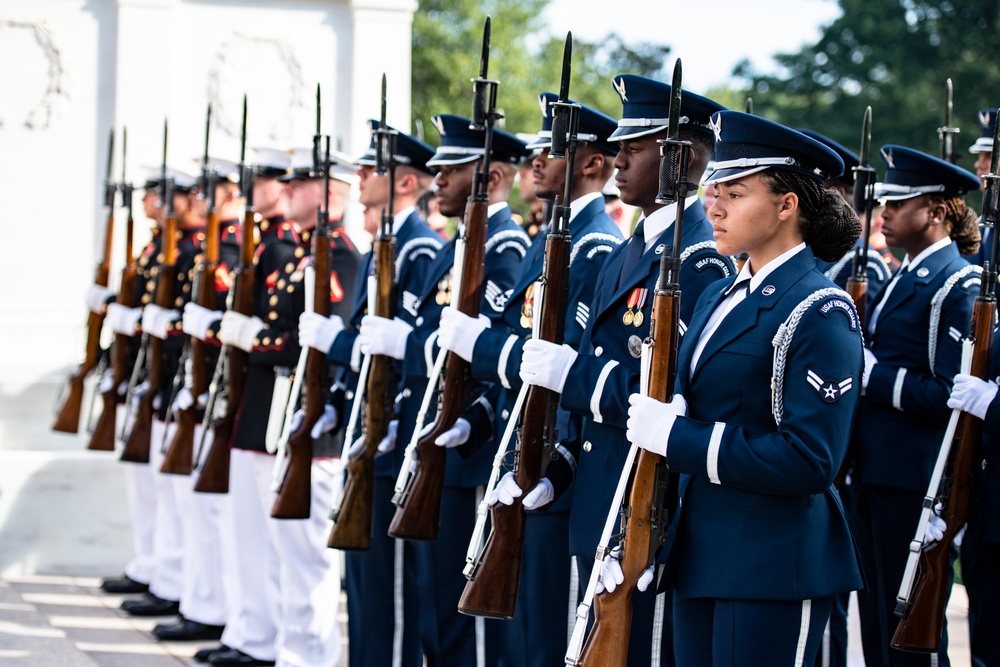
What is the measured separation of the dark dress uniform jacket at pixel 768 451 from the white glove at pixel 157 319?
485 cm

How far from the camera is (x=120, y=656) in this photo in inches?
267

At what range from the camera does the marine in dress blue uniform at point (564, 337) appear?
4570 millimetres

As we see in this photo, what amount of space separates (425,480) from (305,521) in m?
1.59

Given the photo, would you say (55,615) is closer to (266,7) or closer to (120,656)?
(120,656)

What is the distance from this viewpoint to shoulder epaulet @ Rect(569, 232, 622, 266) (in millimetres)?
4645

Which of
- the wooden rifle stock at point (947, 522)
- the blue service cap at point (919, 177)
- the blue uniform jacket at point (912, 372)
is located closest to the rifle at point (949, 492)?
the wooden rifle stock at point (947, 522)

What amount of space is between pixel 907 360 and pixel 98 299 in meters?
5.43

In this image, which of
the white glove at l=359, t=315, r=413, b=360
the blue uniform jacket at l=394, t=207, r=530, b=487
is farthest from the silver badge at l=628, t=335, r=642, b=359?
the white glove at l=359, t=315, r=413, b=360

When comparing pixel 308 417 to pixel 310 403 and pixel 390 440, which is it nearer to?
pixel 310 403

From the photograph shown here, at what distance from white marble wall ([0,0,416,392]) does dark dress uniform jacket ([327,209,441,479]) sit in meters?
4.37

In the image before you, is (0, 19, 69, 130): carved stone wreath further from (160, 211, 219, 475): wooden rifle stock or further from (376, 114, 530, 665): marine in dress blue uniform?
(376, 114, 530, 665): marine in dress blue uniform

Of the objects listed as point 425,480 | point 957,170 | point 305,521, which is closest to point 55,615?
point 305,521

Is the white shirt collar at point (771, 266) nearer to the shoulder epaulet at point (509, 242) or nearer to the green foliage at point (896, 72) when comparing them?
the shoulder epaulet at point (509, 242)

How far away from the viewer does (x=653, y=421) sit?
→ 11.3ft
